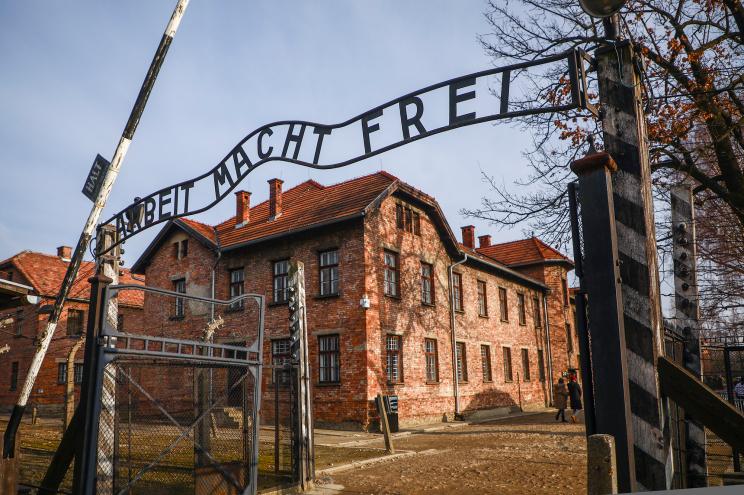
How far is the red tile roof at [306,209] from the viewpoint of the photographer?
2076 centimetres

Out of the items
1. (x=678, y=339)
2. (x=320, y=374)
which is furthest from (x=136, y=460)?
(x=320, y=374)

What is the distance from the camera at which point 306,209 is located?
22.7m

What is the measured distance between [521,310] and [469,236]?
503 cm

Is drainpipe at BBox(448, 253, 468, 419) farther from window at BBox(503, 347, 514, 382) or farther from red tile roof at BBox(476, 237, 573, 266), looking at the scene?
red tile roof at BBox(476, 237, 573, 266)

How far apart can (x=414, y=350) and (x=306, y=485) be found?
1308cm

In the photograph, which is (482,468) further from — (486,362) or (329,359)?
(486,362)

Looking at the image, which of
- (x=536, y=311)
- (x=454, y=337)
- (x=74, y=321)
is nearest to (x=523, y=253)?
(x=536, y=311)

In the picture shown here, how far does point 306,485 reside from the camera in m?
8.73

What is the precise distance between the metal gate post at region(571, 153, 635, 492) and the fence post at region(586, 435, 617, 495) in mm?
328

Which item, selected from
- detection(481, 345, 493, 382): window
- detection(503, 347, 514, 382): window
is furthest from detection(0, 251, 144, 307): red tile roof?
detection(503, 347, 514, 382): window

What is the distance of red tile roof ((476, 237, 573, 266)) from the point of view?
110 ft

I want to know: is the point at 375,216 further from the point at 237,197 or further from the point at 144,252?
the point at 144,252

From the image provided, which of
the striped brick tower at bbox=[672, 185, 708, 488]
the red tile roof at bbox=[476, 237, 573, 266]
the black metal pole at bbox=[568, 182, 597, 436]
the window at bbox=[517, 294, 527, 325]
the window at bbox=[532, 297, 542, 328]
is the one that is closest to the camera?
the black metal pole at bbox=[568, 182, 597, 436]

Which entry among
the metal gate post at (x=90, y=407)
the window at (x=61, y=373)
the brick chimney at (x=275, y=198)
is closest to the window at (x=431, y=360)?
the brick chimney at (x=275, y=198)
